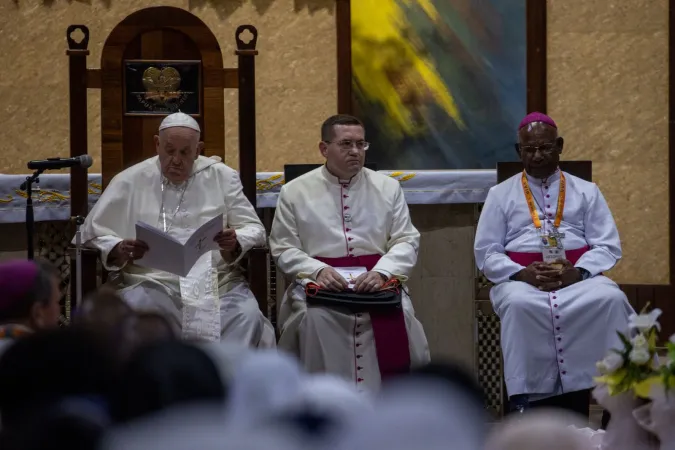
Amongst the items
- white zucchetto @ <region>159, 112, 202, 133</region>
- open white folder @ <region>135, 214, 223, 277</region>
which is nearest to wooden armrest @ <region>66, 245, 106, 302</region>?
open white folder @ <region>135, 214, 223, 277</region>

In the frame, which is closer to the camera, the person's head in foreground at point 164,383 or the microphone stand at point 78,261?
the person's head in foreground at point 164,383

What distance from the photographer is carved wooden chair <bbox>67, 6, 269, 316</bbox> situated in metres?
6.53

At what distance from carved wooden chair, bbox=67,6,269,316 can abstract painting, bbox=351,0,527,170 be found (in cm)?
280

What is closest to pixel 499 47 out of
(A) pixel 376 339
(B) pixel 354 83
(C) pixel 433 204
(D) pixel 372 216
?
(B) pixel 354 83

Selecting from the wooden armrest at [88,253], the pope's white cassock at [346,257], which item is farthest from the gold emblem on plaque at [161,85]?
the wooden armrest at [88,253]

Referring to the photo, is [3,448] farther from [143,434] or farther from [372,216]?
[372,216]

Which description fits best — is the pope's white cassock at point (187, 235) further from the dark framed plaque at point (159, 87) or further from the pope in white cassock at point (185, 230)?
the dark framed plaque at point (159, 87)

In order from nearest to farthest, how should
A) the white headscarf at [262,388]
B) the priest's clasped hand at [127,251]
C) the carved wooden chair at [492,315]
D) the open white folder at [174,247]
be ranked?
the white headscarf at [262,388] < the open white folder at [174,247] < the priest's clasped hand at [127,251] < the carved wooden chair at [492,315]

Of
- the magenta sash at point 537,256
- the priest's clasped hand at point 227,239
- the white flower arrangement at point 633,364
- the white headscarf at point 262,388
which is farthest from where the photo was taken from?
the magenta sash at point 537,256

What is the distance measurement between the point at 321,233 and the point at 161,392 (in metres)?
5.16

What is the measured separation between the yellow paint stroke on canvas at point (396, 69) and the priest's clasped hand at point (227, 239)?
3579 millimetres

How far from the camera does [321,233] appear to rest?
6.48 metres

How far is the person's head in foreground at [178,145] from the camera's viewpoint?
6266mm

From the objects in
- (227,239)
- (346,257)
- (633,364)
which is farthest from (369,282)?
(633,364)
